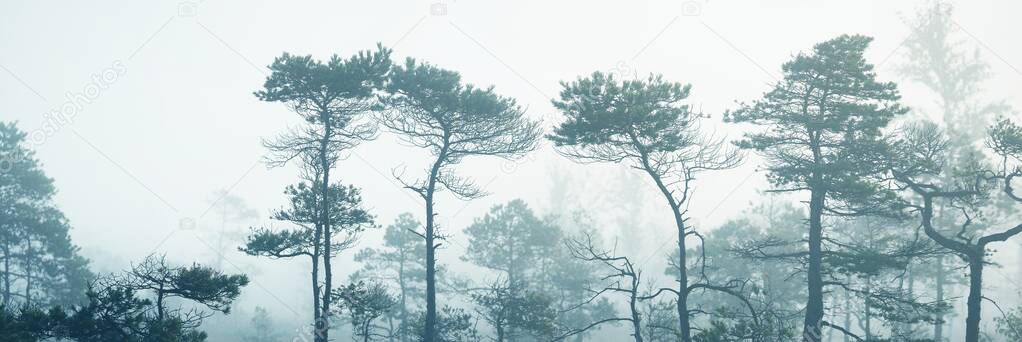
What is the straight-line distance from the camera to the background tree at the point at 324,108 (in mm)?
14859

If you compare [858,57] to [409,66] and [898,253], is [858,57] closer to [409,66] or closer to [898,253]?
[898,253]

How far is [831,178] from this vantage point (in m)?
13.3

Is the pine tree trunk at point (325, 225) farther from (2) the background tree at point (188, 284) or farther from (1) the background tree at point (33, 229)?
(1) the background tree at point (33, 229)

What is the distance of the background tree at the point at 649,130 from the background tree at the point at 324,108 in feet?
20.8

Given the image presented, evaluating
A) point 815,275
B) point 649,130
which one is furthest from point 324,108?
point 815,275

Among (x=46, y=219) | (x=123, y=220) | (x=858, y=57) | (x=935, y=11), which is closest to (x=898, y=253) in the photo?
(x=858, y=57)

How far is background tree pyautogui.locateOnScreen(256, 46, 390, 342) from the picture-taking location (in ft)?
48.8

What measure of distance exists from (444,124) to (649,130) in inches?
277

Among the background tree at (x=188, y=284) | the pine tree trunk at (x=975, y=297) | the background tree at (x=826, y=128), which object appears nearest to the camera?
the background tree at (x=188, y=284)

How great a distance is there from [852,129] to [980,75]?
25669mm

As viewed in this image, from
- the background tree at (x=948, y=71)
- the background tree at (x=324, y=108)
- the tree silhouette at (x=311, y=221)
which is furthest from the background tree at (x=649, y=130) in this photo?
the background tree at (x=948, y=71)

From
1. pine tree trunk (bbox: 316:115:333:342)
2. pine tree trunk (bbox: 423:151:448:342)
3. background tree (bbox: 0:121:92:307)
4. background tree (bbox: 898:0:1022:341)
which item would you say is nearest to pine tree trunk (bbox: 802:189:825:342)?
pine tree trunk (bbox: 423:151:448:342)

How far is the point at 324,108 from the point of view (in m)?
15.5

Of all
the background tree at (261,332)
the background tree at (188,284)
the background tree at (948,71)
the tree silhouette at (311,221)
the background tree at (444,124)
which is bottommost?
the background tree at (261,332)
